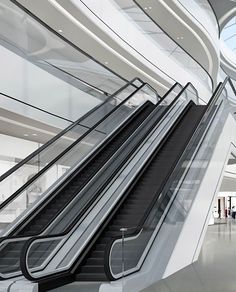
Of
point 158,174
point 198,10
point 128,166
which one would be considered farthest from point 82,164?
point 198,10

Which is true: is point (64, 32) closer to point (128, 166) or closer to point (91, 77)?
point (91, 77)

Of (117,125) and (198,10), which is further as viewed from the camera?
(198,10)

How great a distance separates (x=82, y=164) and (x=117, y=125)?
204cm

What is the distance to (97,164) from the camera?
9.26 meters

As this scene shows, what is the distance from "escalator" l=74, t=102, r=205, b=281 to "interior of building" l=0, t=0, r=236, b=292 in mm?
21

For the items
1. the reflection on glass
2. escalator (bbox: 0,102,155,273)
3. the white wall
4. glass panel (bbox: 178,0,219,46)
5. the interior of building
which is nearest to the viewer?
escalator (bbox: 0,102,155,273)

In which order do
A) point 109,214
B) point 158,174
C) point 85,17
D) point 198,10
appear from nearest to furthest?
1. point 109,214
2. point 158,174
3. point 85,17
4. point 198,10

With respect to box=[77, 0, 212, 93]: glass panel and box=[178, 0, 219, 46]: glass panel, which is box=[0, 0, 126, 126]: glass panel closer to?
box=[77, 0, 212, 93]: glass panel

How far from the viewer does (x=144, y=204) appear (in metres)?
7.73

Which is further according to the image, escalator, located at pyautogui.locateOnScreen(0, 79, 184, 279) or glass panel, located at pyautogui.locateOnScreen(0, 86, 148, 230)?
glass panel, located at pyautogui.locateOnScreen(0, 86, 148, 230)

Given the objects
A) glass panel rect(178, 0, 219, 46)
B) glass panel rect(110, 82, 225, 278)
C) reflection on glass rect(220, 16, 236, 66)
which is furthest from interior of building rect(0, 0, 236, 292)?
reflection on glass rect(220, 16, 236, 66)

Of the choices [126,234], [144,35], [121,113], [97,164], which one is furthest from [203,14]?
[126,234]

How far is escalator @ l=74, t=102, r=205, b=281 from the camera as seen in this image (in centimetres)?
620

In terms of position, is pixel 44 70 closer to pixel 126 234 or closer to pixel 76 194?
pixel 76 194
